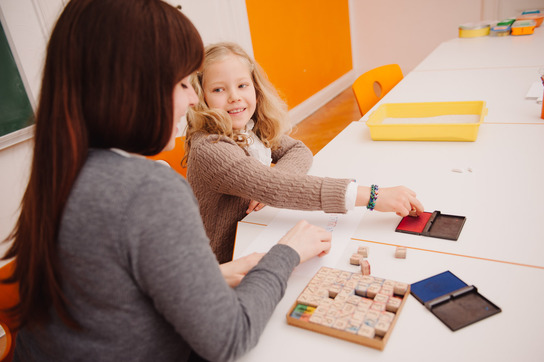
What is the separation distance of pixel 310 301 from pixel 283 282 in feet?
0.19

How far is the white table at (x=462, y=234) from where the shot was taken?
0.66m

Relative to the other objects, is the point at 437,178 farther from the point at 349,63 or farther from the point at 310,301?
the point at 349,63

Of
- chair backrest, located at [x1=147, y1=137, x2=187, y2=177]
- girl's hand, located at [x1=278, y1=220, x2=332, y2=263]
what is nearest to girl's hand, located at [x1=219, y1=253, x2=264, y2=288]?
girl's hand, located at [x1=278, y1=220, x2=332, y2=263]

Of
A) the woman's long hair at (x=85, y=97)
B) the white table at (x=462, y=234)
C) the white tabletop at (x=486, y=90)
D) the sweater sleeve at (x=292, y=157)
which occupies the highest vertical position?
the woman's long hair at (x=85, y=97)

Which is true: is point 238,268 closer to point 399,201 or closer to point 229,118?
point 399,201

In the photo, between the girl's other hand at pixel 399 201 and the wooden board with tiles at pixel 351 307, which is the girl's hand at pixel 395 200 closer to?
the girl's other hand at pixel 399 201

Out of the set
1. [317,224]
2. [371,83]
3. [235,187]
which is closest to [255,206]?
[235,187]

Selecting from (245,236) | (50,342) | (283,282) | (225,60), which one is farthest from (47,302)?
(225,60)

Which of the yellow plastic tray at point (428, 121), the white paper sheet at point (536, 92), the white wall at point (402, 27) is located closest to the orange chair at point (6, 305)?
the yellow plastic tray at point (428, 121)

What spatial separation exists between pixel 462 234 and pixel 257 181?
1.66 ft

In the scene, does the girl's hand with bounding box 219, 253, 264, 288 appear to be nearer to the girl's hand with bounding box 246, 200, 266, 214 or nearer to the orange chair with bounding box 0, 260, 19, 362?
the girl's hand with bounding box 246, 200, 266, 214

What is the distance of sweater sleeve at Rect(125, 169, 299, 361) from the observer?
570 millimetres

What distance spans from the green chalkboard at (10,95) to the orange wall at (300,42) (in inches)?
76.4

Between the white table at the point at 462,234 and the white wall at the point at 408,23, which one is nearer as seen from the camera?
the white table at the point at 462,234
